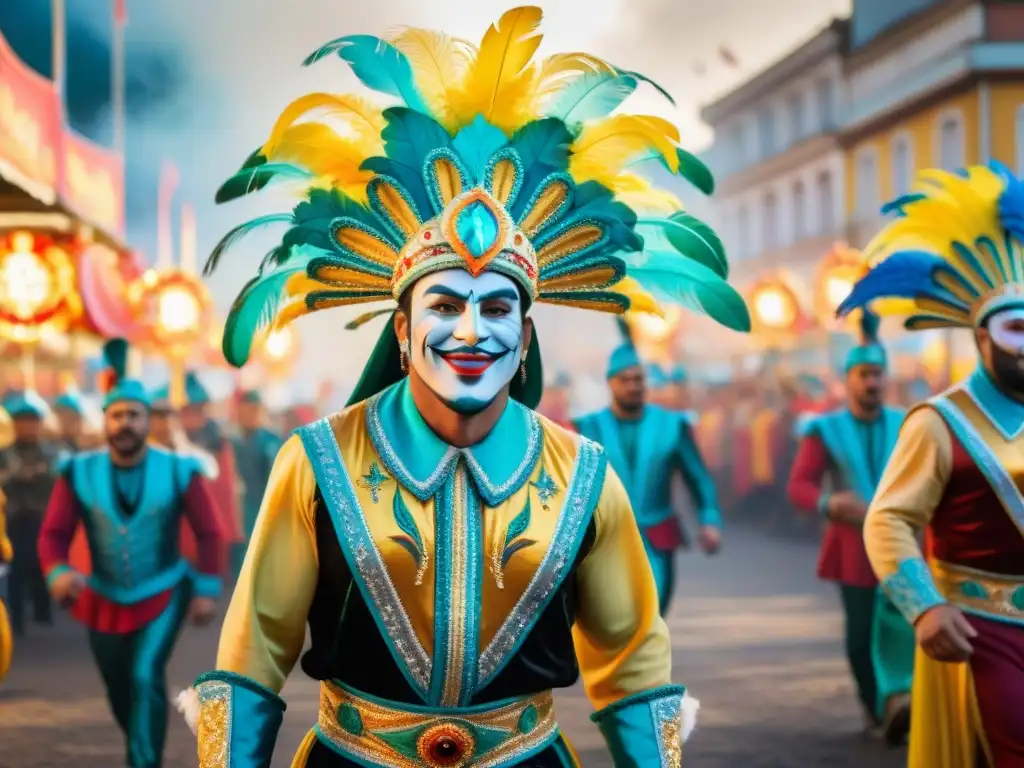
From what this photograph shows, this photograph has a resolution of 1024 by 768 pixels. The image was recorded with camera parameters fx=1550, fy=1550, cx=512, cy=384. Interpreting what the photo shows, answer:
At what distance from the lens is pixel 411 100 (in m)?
3.49

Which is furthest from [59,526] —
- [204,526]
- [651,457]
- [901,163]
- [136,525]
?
[901,163]

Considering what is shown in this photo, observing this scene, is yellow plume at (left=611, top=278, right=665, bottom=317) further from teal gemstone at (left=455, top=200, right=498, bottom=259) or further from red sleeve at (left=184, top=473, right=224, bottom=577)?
red sleeve at (left=184, top=473, right=224, bottom=577)

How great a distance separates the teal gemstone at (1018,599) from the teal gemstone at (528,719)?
197 centimetres

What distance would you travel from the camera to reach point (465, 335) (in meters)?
3.29

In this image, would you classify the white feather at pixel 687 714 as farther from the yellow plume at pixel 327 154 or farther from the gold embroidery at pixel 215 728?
the yellow plume at pixel 327 154

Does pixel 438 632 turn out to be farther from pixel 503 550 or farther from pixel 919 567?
pixel 919 567

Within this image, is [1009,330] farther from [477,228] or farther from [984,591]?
[477,228]

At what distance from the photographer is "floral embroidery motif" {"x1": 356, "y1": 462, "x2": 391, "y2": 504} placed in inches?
129

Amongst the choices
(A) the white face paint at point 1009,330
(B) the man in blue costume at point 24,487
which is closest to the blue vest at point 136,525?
(A) the white face paint at point 1009,330

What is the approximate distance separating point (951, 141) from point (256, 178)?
983 inches

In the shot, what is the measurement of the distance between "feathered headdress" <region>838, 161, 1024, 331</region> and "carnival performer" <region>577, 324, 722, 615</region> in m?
2.98

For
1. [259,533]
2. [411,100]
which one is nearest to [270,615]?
[259,533]

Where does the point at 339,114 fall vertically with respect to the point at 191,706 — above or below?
above

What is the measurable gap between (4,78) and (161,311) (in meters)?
2.97
